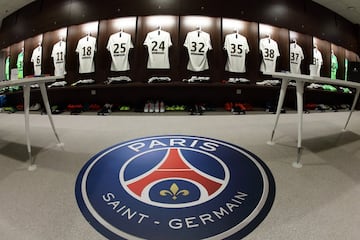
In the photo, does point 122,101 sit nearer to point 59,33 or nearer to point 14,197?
point 59,33

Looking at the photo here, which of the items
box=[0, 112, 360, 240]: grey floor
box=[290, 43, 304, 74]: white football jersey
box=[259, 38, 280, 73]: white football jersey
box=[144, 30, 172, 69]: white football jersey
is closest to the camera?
box=[0, 112, 360, 240]: grey floor

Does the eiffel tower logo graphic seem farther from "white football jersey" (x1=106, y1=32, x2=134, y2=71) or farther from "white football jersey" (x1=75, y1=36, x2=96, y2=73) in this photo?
"white football jersey" (x1=75, y1=36, x2=96, y2=73)

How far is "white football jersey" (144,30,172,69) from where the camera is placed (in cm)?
449

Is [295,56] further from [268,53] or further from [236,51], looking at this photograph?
[236,51]

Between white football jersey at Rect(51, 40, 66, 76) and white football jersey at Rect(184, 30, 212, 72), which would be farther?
white football jersey at Rect(51, 40, 66, 76)

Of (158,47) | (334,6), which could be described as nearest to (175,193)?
(158,47)

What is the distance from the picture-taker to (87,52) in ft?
15.7

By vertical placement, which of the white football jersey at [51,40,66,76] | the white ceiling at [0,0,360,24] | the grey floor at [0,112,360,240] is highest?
the white ceiling at [0,0,360,24]

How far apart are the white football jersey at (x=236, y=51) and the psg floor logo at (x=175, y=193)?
3.44 metres

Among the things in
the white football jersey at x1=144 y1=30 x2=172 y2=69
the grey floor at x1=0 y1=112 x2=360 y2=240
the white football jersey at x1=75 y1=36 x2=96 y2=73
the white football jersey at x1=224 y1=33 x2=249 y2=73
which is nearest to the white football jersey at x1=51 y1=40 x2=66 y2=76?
the white football jersey at x1=75 y1=36 x2=96 y2=73

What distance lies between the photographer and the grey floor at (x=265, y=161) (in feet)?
2.89

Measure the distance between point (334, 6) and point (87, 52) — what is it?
283 inches

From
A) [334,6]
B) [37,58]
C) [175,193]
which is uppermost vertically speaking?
[334,6]

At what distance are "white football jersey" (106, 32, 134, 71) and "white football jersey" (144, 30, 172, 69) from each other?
18.4 inches
